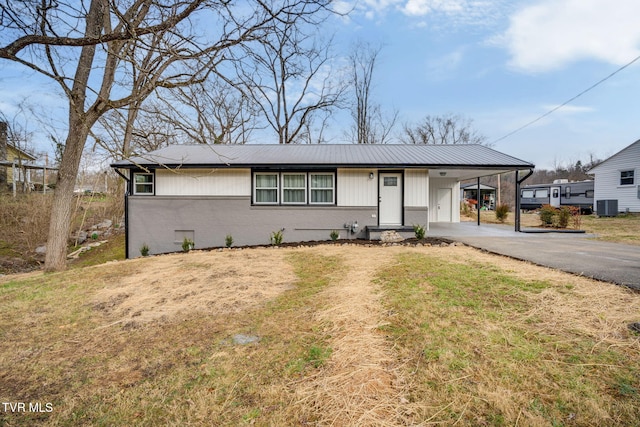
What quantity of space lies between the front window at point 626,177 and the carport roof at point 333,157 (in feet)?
49.9

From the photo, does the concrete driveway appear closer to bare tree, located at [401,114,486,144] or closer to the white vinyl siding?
the white vinyl siding

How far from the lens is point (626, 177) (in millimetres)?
19766

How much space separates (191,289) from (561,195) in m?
35.3

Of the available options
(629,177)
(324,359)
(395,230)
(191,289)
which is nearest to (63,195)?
(191,289)

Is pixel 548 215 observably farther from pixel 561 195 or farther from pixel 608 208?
pixel 561 195

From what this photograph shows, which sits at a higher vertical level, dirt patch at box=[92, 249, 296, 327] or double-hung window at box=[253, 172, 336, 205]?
double-hung window at box=[253, 172, 336, 205]

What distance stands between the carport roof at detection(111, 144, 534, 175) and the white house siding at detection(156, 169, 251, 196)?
386mm

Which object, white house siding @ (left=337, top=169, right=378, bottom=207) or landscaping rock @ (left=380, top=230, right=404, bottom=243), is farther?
white house siding @ (left=337, top=169, right=378, bottom=207)

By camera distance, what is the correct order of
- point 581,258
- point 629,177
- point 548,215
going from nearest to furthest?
point 581,258 < point 548,215 < point 629,177

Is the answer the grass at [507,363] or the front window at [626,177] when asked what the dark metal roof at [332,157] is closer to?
the grass at [507,363]

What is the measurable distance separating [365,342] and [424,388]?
741 mm

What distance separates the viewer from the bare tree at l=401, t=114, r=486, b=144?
108ft

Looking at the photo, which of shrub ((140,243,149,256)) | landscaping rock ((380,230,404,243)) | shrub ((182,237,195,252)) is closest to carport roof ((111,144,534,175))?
landscaping rock ((380,230,404,243))

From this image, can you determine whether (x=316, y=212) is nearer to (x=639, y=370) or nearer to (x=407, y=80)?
(x=639, y=370)
